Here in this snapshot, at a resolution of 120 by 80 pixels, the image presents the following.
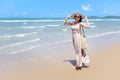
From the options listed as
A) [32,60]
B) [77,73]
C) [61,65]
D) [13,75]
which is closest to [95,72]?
[77,73]

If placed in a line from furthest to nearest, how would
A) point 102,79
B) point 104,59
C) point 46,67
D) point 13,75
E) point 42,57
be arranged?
1. point 42,57
2. point 104,59
3. point 46,67
4. point 13,75
5. point 102,79

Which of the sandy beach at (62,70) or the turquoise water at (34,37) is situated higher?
the sandy beach at (62,70)

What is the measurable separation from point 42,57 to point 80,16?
8.59ft

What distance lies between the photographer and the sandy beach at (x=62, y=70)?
24.6 feet

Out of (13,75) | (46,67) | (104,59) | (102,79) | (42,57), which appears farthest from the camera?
(42,57)

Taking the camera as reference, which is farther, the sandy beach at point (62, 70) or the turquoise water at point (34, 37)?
the turquoise water at point (34, 37)

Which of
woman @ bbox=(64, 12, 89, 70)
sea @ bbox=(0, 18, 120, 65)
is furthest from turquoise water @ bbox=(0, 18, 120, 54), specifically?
Result: woman @ bbox=(64, 12, 89, 70)

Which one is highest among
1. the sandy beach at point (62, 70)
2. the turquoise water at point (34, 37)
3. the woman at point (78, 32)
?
the woman at point (78, 32)

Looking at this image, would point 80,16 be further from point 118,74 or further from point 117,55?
point 117,55

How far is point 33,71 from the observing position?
322 inches

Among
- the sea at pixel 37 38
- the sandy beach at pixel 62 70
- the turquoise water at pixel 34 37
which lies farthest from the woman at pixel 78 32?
the turquoise water at pixel 34 37

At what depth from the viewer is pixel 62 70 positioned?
27.1 feet

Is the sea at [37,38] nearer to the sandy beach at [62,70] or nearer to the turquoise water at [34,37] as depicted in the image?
the turquoise water at [34,37]

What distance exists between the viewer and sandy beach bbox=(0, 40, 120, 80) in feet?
24.6
